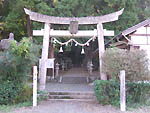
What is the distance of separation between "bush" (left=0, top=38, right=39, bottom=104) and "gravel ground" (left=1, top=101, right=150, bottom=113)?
896 millimetres

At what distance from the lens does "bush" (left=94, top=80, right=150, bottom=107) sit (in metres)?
7.87

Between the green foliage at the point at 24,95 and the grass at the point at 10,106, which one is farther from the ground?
the green foliage at the point at 24,95

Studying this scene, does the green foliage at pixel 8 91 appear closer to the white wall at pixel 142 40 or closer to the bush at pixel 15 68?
the bush at pixel 15 68

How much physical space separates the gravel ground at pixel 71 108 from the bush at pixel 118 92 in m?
0.39

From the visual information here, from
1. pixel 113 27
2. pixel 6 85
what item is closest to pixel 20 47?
pixel 6 85

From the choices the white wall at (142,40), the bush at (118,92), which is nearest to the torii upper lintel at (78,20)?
the white wall at (142,40)

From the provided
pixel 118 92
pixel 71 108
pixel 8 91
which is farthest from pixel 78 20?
pixel 8 91

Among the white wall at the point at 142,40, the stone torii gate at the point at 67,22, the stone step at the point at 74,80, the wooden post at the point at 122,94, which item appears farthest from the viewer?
the stone step at the point at 74,80

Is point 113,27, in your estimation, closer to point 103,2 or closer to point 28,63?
point 103,2

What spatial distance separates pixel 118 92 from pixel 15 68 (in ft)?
15.7

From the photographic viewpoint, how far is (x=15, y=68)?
7.78 meters

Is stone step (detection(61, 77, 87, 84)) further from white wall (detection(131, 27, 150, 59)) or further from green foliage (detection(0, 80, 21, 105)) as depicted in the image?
green foliage (detection(0, 80, 21, 105))

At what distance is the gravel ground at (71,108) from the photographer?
705 cm

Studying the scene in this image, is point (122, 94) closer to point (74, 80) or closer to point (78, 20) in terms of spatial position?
point (78, 20)
